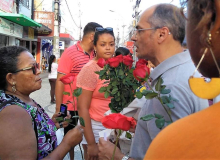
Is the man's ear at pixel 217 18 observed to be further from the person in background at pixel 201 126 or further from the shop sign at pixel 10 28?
the shop sign at pixel 10 28

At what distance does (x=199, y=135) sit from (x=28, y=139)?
1.28 m

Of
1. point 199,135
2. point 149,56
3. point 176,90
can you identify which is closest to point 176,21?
point 149,56

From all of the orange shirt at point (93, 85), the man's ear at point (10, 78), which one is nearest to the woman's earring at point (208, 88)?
the man's ear at point (10, 78)

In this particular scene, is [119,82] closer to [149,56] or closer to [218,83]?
[149,56]

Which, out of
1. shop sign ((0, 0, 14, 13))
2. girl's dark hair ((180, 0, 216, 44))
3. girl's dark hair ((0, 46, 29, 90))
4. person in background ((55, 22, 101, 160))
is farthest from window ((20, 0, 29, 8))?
girl's dark hair ((180, 0, 216, 44))

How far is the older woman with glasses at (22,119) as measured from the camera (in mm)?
1459

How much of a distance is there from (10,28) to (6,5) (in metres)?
1.17

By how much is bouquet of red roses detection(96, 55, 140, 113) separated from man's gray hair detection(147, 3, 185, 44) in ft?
1.28

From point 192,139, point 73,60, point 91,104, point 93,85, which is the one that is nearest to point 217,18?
point 192,139

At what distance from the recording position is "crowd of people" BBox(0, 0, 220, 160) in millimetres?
523

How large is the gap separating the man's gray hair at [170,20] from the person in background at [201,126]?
0.86 metres

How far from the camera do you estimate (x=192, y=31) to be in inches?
25.2

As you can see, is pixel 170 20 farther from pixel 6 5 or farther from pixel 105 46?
pixel 6 5

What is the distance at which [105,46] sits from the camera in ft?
8.09
